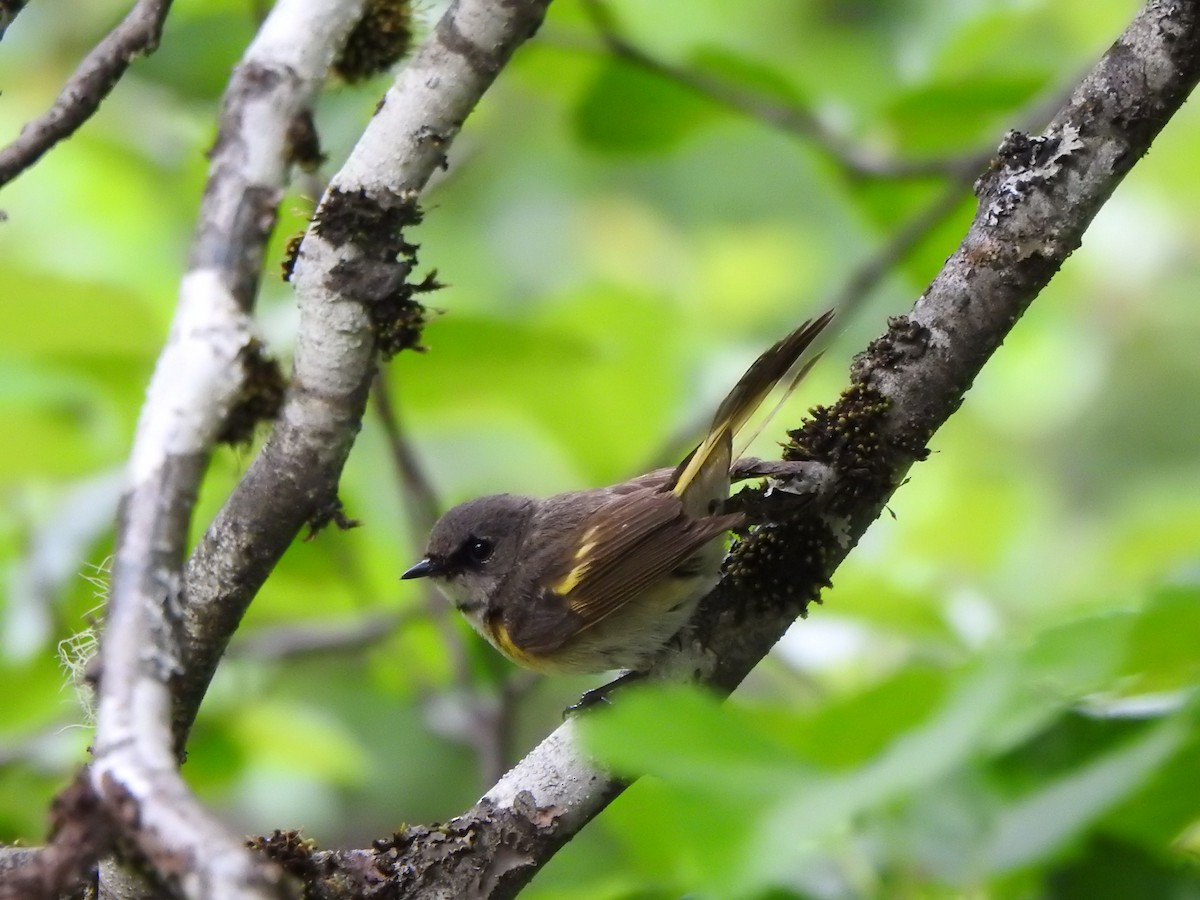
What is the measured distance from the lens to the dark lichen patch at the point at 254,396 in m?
1.63

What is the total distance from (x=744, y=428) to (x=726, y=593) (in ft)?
2.72

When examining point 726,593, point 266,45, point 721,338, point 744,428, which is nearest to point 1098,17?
point 721,338

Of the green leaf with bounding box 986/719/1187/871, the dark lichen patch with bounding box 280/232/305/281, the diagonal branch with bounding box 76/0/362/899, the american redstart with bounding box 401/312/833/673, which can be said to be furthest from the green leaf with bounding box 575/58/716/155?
the green leaf with bounding box 986/719/1187/871

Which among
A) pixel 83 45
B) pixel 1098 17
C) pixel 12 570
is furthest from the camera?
pixel 83 45

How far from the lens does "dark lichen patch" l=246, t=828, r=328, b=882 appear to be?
7.32 ft

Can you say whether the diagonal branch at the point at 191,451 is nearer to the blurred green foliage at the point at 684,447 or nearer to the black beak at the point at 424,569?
the blurred green foliage at the point at 684,447

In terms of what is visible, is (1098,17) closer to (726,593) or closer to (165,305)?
(165,305)

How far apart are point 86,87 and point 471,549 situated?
2059mm

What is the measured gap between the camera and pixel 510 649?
12.2 feet

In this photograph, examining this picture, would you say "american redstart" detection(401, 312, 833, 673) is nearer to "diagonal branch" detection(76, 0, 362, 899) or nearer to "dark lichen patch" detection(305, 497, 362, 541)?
"dark lichen patch" detection(305, 497, 362, 541)

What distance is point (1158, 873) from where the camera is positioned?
1.47 metres

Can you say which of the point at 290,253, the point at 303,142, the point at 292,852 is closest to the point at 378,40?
the point at 290,253

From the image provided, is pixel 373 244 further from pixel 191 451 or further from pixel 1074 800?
pixel 1074 800

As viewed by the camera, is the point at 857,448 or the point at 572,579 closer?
the point at 857,448
